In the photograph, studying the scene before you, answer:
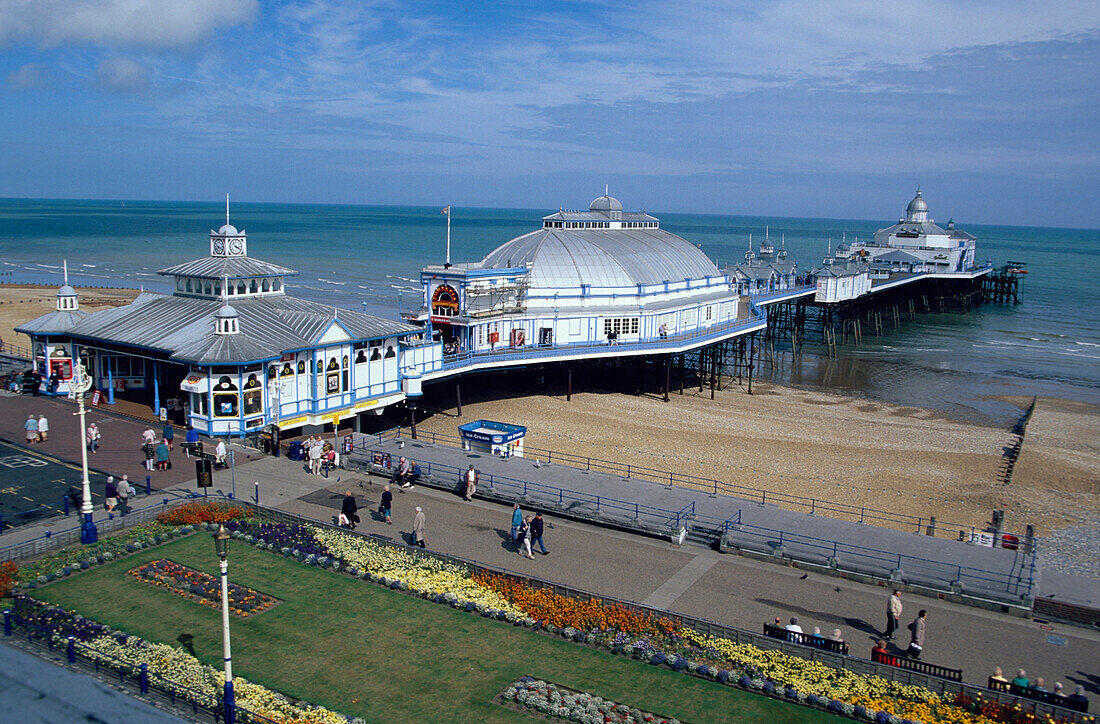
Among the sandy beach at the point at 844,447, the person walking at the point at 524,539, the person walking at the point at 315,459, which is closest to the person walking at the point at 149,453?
the person walking at the point at 315,459

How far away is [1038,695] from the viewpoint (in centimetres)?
1416

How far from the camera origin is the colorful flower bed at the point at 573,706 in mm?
13797

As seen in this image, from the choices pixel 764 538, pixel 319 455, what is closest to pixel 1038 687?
pixel 764 538

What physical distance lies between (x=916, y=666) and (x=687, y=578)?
5.58 metres

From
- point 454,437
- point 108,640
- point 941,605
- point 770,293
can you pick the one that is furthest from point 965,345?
point 108,640

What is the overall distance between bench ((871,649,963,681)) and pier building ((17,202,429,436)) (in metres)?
21.0

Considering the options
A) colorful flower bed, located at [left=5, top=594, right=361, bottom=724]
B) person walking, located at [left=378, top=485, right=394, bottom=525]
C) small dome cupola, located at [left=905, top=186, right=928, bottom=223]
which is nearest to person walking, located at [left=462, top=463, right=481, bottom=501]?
person walking, located at [left=378, top=485, right=394, bottom=525]

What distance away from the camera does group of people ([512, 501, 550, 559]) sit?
20250mm

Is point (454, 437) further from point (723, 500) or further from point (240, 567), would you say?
point (240, 567)

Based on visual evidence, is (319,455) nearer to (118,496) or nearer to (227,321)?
(118,496)

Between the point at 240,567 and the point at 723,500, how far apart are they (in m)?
13.5

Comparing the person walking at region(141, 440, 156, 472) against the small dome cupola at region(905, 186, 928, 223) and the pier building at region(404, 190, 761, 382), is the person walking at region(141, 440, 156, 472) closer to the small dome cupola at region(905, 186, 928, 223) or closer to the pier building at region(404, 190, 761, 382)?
the pier building at region(404, 190, 761, 382)

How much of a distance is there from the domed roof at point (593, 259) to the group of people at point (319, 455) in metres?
20.9

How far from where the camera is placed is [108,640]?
611 inches
